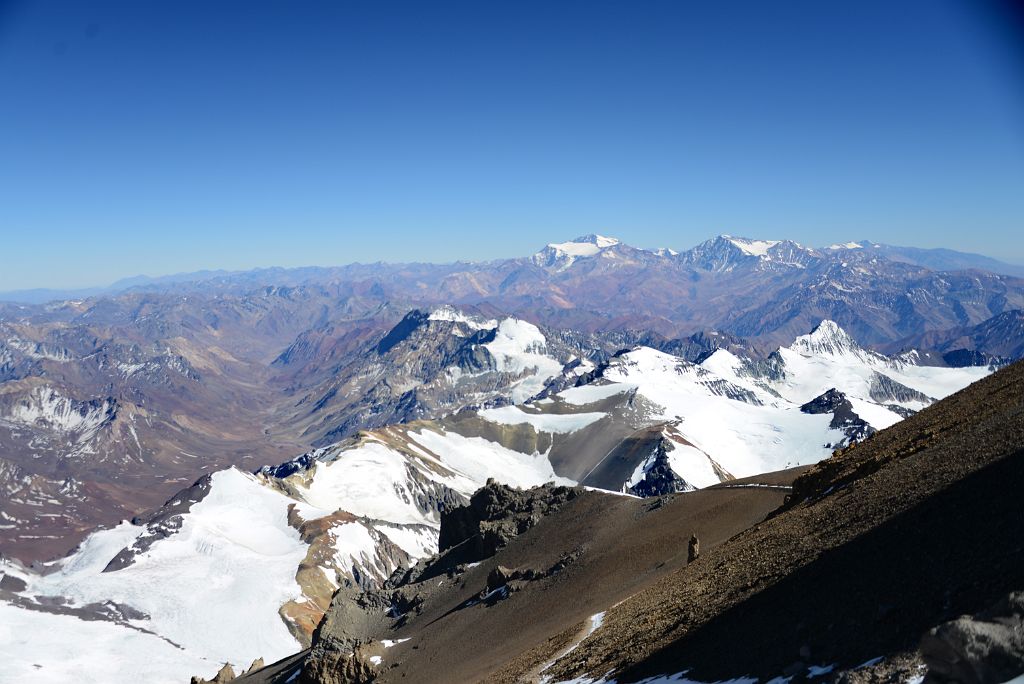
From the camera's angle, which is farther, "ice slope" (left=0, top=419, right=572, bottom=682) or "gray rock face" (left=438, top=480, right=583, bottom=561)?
"ice slope" (left=0, top=419, right=572, bottom=682)

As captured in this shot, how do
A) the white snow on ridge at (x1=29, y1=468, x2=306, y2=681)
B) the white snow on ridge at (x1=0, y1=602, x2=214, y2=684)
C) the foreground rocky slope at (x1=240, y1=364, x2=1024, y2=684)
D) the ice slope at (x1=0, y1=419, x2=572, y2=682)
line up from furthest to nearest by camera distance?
1. the white snow on ridge at (x1=29, y1=468, x2=306, y2=681)
2. the ice slope at (x1=0, y1=419, x2=572, y2=682)
3. the white snow on ridge at (x1=0, y1=602, x2=214, y2=684)
4. the foreground rocky slope at (x1=240, y1=364, x2=1024, y2=684)

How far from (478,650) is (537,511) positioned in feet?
124

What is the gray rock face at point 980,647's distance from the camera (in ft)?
34.6

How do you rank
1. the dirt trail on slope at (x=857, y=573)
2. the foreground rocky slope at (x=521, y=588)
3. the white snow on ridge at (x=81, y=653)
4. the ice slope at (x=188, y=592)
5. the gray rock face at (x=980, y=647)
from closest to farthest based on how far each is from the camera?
1. the gray rock face at (x=980, y=647)
2. the dirt trail on slope at (x=857, y=573)
3. the foreground rocky slope at (x=521, y=588)
4. the white snow on ridge at (x=81, y=653)
5. the ice slope at (x=188, y=592)

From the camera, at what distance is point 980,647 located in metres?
10.7

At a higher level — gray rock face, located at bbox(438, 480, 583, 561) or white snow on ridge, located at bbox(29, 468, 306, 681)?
gray rock face, located at bbox(438, 480, 583, 561)

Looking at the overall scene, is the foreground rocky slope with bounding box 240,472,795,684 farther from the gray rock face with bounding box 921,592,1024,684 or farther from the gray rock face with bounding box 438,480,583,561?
the gray rock face with bounding box 921,592,1024,684

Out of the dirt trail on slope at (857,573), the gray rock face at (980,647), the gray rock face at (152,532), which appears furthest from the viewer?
the gray rock face at (152,532)

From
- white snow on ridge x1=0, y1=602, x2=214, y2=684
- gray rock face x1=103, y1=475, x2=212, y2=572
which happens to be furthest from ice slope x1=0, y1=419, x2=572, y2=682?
gray rock face x1=103, y1=475, x2=212, y2=572

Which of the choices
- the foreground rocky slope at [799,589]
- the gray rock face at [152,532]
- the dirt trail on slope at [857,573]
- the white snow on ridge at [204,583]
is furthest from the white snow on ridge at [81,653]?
the dirt trail on slope at [857,573]

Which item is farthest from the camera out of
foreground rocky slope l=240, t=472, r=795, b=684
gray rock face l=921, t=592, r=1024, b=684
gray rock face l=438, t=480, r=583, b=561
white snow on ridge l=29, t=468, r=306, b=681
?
white snow on ridge l=29, t=468, r=306, b=681

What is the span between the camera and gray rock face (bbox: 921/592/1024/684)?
10.5 metres

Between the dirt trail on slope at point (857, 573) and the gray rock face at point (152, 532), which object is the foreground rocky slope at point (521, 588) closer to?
the dirt trail on slope at point (857, 573)

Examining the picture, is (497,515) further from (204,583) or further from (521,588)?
(204,583)
